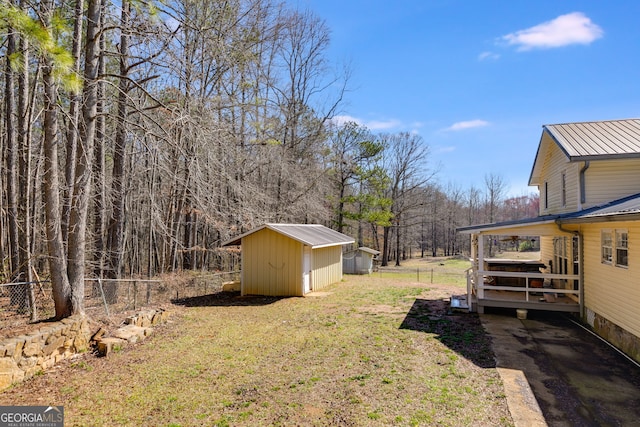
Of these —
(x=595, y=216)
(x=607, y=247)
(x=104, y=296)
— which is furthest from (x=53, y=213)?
(x=607, y=247)

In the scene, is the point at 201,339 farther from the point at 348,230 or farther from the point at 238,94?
the point at 348,230

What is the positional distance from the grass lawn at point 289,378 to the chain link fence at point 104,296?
1723 millimetres

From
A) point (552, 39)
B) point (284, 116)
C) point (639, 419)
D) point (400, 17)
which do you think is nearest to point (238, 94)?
point (284, 116)

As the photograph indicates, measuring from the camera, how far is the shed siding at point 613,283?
6.14 m

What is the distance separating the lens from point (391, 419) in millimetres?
4078

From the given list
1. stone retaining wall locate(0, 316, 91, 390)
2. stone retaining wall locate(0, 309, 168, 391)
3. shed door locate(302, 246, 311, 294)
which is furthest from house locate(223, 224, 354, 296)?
stone retaining wall locate(0, 316, 91, 390)

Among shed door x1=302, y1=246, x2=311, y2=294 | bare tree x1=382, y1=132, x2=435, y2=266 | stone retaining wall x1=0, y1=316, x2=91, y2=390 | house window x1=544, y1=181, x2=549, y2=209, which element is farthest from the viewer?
bare tree x1=382, y1=132, x2=435, y2=266

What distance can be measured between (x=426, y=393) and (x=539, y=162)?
11682 millimetres

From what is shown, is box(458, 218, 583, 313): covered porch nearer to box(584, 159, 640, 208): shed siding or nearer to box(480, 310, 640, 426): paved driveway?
box(480, 310, 640, 426): paved driveway

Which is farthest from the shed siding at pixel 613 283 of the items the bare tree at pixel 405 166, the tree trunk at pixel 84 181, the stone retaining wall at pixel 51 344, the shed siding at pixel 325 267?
the bare tree at pixel 405 166

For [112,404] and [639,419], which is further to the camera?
[112,404]

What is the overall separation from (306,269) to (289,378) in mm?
8018

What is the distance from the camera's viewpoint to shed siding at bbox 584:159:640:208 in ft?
28.7

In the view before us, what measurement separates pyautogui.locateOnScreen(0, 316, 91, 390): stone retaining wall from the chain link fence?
29.6 inches
